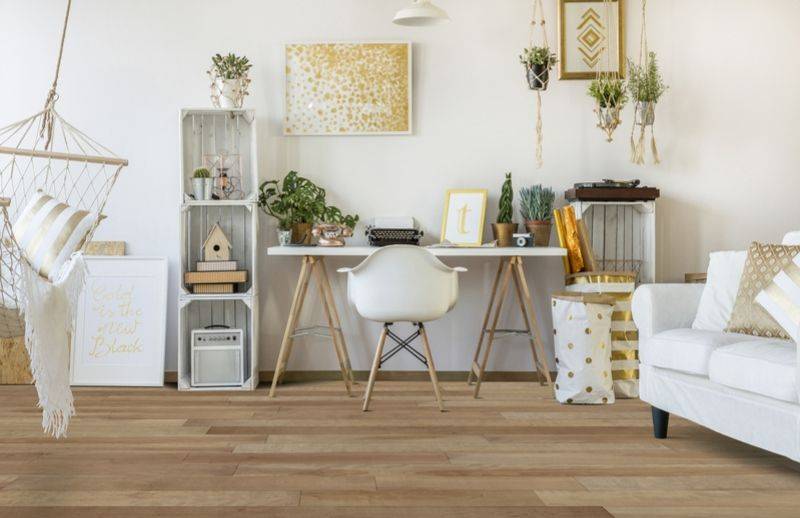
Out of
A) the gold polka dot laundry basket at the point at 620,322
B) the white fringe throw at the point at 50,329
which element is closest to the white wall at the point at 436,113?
the gold polka dot laundry basket at the point at 620,322

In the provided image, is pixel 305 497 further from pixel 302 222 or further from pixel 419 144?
pixel 419 144

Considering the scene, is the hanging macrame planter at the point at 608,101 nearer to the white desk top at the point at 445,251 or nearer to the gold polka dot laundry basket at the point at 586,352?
the white desk top at the point at 445,251

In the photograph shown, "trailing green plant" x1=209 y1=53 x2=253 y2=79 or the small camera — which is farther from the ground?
"trailing green plant" x1=209 y1=53 x2=253 y2=79

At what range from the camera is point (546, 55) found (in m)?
4.91

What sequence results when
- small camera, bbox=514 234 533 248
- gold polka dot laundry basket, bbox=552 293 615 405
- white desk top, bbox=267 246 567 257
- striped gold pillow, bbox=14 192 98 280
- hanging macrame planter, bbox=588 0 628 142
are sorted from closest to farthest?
1. striped gold pillow, bbox=14 192 98 280
2. gold polka dot laundry basket, bbox=552 293 615 405
3. white desk top, bbox=267 246 567 257
4. small camera, bbox=514 234 533 248
5. hanging macrame planter, bbox=588 0 628 142

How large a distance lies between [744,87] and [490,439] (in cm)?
317

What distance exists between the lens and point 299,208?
Result: 4.91 metres

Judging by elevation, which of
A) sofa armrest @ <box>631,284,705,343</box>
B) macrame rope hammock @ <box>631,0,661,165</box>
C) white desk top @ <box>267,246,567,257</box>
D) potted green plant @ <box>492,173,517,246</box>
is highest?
macrame rope hammock @ <box>631,0,661,165</box>

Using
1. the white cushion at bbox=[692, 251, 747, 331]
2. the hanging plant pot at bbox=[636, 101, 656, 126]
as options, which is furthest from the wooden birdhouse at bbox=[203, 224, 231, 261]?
the white cushion at bbox=[692, 251, 747, 331]

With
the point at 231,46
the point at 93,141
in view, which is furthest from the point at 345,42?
the point at 93,141

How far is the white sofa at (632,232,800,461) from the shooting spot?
263 cm

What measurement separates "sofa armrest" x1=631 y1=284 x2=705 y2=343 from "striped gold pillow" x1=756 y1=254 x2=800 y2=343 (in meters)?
0.37

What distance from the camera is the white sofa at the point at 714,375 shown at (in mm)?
2633

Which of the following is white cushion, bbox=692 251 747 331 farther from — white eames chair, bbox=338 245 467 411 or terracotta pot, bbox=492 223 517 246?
terracotta pot, bbox=492 223 517 246
